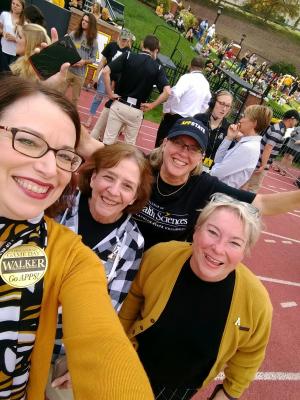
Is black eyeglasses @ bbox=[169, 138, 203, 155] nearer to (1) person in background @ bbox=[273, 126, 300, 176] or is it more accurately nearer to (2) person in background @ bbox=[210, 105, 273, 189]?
(2) person in background @ bbox=[210, 105, 273, 189]

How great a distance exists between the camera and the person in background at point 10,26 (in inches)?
218

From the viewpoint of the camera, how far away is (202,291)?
1.74m

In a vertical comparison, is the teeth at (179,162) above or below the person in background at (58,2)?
above

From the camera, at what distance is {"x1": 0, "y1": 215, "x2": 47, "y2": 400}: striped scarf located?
3.62 feet

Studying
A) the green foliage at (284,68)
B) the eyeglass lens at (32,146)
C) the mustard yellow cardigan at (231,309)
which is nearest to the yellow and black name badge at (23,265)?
the eyeglass lens at (32,146)

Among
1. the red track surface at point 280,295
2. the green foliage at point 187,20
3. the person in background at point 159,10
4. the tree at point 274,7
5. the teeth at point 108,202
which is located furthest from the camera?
the tree at point 274,7

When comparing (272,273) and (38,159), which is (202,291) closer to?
(38,159)

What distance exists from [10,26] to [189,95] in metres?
3.31

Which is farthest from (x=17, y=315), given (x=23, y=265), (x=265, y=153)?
(x=265, y=153)

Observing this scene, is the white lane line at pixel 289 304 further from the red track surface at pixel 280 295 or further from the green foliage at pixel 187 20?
the green foliage at pixel 187 20

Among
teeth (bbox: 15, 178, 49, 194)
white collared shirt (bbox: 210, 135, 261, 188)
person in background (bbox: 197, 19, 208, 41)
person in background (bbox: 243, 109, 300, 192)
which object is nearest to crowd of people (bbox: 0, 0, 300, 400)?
teeth (bbox: 15, 178, 49, 194)

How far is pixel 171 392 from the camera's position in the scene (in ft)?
6.36

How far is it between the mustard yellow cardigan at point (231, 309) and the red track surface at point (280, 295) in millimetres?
1185

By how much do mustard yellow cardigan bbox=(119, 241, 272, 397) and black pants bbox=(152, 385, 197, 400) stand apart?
0.21 meters
